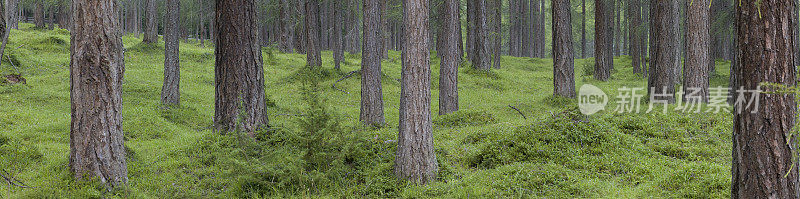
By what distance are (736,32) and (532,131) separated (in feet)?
13.3

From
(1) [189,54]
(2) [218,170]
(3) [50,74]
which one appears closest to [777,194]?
(2) [218,170]

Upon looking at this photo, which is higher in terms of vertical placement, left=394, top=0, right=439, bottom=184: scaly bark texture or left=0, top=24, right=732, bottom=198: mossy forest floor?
left=394, top=0, right=439, bottom=184: scaly bark texture

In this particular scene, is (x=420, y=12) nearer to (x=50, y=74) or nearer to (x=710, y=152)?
(x=710, y=152)

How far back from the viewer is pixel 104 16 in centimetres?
609

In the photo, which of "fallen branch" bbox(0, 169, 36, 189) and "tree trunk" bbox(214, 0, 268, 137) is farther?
"tree trunk" bbox(214, 0, 268, 137)

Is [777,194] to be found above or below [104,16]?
below

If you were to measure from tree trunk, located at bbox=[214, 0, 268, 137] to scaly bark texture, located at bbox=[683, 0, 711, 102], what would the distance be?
8912 millimetres

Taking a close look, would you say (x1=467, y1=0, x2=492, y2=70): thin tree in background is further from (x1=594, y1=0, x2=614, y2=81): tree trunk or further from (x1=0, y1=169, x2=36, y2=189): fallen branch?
(x1=0, y1=169, x2=36, y2=189): fallen branch

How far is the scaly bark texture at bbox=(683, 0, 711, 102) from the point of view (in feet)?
36.0

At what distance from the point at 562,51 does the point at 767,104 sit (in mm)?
9936

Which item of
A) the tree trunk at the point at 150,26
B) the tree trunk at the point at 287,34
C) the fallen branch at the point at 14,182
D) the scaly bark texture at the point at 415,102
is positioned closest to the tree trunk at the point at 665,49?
the scaly bark texture at the point at 415,102

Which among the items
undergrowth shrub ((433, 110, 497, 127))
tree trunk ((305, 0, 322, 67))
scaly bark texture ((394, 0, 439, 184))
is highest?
tree trunk ((305, 0, 322, 67))

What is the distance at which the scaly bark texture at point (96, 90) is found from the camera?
6062 mm

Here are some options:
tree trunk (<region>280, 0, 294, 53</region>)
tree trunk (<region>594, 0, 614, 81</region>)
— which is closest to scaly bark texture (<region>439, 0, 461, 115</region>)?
tree trunk (<region>594, 0, 614, 81</region>)
